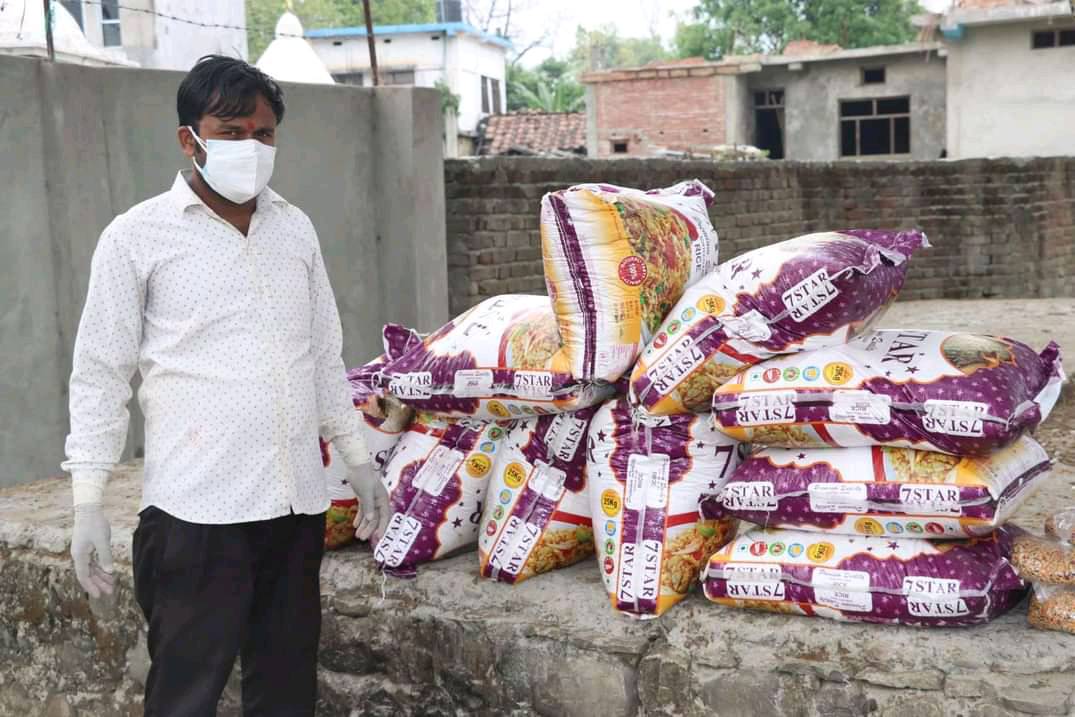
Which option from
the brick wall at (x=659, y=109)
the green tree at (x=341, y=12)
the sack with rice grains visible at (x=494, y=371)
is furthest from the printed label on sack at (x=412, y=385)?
the green tree at (x=341, y=12)

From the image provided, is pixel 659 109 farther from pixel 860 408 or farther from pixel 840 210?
pixel 860 408

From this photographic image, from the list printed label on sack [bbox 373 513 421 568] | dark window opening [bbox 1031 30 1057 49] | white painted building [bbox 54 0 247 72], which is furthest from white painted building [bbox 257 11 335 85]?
printed label on sack [bbox 373 513 421 568]

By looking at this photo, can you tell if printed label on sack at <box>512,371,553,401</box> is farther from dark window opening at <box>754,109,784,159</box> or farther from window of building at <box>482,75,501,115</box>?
window of building at <box>482,75,501,115</box>

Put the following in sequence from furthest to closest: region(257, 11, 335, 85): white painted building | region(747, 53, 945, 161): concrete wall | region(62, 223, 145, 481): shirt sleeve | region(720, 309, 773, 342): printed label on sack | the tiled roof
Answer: the tiled roof < region(747, 53, 945, 161): concrete wall < region(257, 11, 335, 85): white painted building < region(720, 309, 773, 342): printed label on sack < region(62, 223, 145, 481): shirt sleeve

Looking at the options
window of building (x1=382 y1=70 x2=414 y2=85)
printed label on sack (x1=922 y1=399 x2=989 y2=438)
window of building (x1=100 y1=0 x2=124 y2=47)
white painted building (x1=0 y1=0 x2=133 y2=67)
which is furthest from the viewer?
window of building (x1=382 y1=70 x2=414 y2=85)

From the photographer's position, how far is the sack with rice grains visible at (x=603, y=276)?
2.63 metres

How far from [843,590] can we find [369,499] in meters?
1.00

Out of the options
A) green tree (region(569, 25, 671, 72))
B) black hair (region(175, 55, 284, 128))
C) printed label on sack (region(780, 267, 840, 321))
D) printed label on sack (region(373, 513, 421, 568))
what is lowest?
printed label on sack (region(373, 513, 421, 568))

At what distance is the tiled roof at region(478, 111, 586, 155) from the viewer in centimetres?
2288

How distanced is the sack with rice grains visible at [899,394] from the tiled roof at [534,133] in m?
19.9

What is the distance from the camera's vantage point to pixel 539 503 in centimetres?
280

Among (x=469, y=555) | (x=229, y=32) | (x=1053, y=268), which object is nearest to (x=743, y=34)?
(x=229, y=32)

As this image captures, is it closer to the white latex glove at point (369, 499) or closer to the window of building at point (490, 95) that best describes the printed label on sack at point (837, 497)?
the white latex glove at point (369, 499)

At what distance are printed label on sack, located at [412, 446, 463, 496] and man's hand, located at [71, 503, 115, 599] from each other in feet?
2.91
